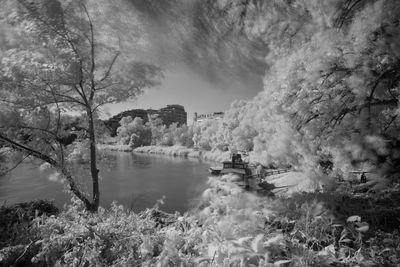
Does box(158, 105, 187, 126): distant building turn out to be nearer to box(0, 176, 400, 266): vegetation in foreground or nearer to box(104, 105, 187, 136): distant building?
box(104, 105, 187, 136): distant building

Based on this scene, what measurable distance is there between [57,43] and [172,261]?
592cm

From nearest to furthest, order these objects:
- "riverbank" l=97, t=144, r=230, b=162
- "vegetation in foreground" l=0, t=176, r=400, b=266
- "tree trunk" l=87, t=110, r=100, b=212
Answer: "vegetation in foreground" l=0, t=176, r=400, b=266 → "tree trunk" l=87, t=110, r=100, b=212 → "riverbank" l=97, t=144, r=230, b=162

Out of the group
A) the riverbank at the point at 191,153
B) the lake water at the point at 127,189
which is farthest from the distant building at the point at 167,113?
the lake water at the point at 127,189

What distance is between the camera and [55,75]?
595 centimetres

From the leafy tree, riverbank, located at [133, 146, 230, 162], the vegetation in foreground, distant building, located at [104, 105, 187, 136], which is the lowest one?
riverbank, located at [133, 146, 230, 162]

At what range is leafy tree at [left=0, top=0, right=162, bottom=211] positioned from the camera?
5707 mm

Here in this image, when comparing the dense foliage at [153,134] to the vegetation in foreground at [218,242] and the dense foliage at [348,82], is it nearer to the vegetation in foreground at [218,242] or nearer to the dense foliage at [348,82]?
the dense foliage at [348,82]

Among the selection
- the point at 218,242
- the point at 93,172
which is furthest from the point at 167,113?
the point at 218,242

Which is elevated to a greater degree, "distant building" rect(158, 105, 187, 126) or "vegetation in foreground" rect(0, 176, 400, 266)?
"distant building" rect(158, 105, 187, 126)

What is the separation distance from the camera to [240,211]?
3.10 m

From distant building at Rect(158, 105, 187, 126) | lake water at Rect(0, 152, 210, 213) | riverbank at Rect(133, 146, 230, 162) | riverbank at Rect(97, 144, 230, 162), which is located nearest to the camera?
lake water at Rect(0, 152, 210, 213)

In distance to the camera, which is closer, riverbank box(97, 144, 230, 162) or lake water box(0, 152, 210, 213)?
lake water box(0, 152, 210, 213)

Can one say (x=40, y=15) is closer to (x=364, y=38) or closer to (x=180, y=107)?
(x=364, y=38)

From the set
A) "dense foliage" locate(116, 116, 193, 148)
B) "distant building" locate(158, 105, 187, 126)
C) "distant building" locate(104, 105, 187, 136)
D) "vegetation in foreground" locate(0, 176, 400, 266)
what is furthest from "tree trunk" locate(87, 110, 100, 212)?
"distant building" locate(158, 105, 187, 126)
